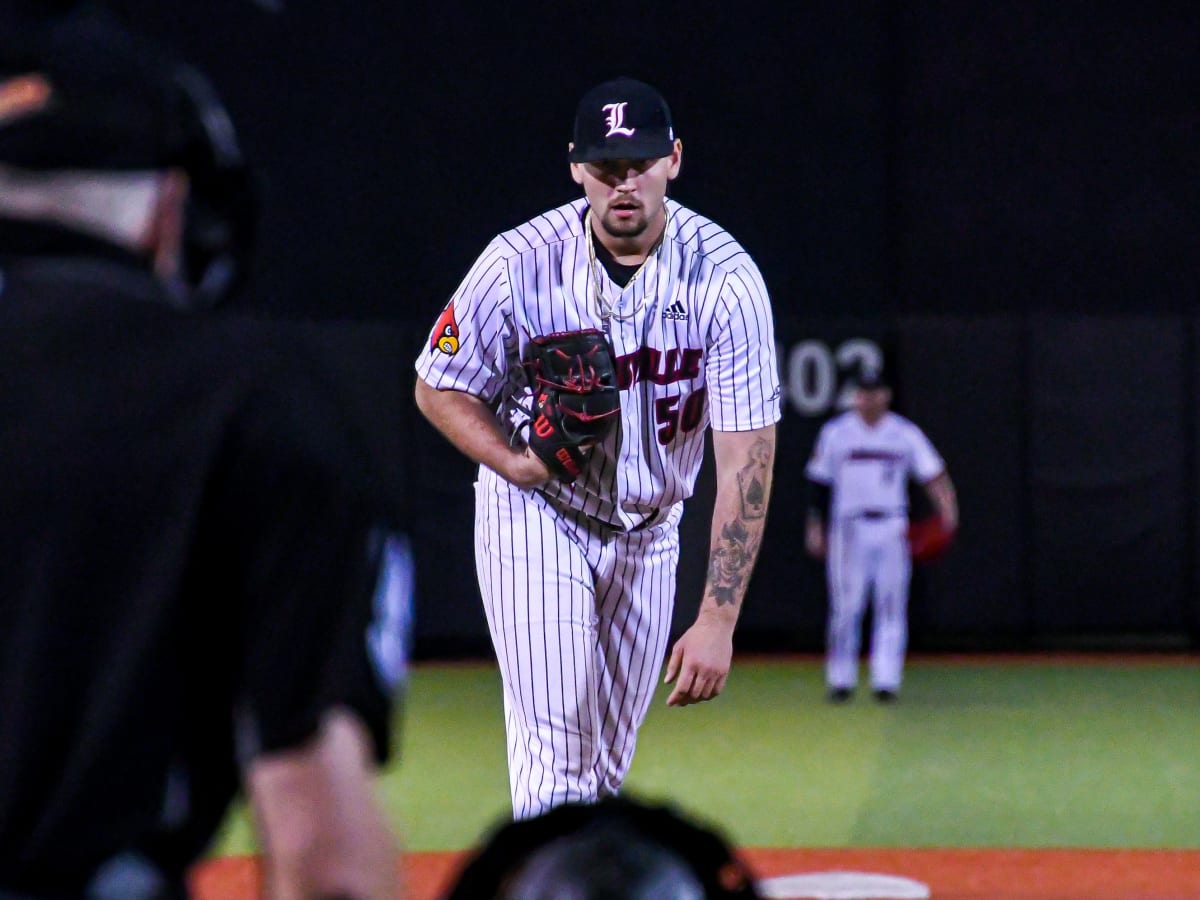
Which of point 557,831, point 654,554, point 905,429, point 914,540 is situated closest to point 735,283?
point 654,554

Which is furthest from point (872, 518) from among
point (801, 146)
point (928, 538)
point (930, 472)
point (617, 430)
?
point (617, 430)

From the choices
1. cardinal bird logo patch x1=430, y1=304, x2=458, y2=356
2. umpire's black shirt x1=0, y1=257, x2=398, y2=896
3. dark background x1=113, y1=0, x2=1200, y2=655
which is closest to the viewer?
umpire's black shirt x1=0, y1=257, x2=398, y2=896

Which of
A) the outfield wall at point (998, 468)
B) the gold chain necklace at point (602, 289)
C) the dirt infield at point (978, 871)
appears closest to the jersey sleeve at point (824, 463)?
the outfield wall at point (998, 468)

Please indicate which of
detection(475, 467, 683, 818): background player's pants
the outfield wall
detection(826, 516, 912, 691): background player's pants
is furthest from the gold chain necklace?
the outfield wall

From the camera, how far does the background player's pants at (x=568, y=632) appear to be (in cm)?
494

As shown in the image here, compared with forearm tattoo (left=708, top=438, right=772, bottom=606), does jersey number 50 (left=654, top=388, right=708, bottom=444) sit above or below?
above

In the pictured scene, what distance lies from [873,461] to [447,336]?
6.55 metres

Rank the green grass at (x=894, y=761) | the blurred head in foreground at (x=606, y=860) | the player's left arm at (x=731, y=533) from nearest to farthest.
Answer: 1. the blurred head in foreground at (x=606, y=860)
2. the player's left arm at (x=731, y=533)
3. the green grass at (x=894, y=761)

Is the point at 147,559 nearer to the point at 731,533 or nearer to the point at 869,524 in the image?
the point at 731,533

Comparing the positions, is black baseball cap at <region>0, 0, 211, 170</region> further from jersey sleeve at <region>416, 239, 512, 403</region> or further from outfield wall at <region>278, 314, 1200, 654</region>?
outfield wall at <region>278, 314, 1200, 654</region>

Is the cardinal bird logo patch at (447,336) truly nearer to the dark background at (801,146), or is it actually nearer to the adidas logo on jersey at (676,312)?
the adidas logo on jersey at (676,312)

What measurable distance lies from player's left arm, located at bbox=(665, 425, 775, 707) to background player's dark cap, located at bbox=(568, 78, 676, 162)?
78 centimetres

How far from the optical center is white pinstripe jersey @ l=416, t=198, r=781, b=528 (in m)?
5.14

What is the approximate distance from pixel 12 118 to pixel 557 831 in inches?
51.7
